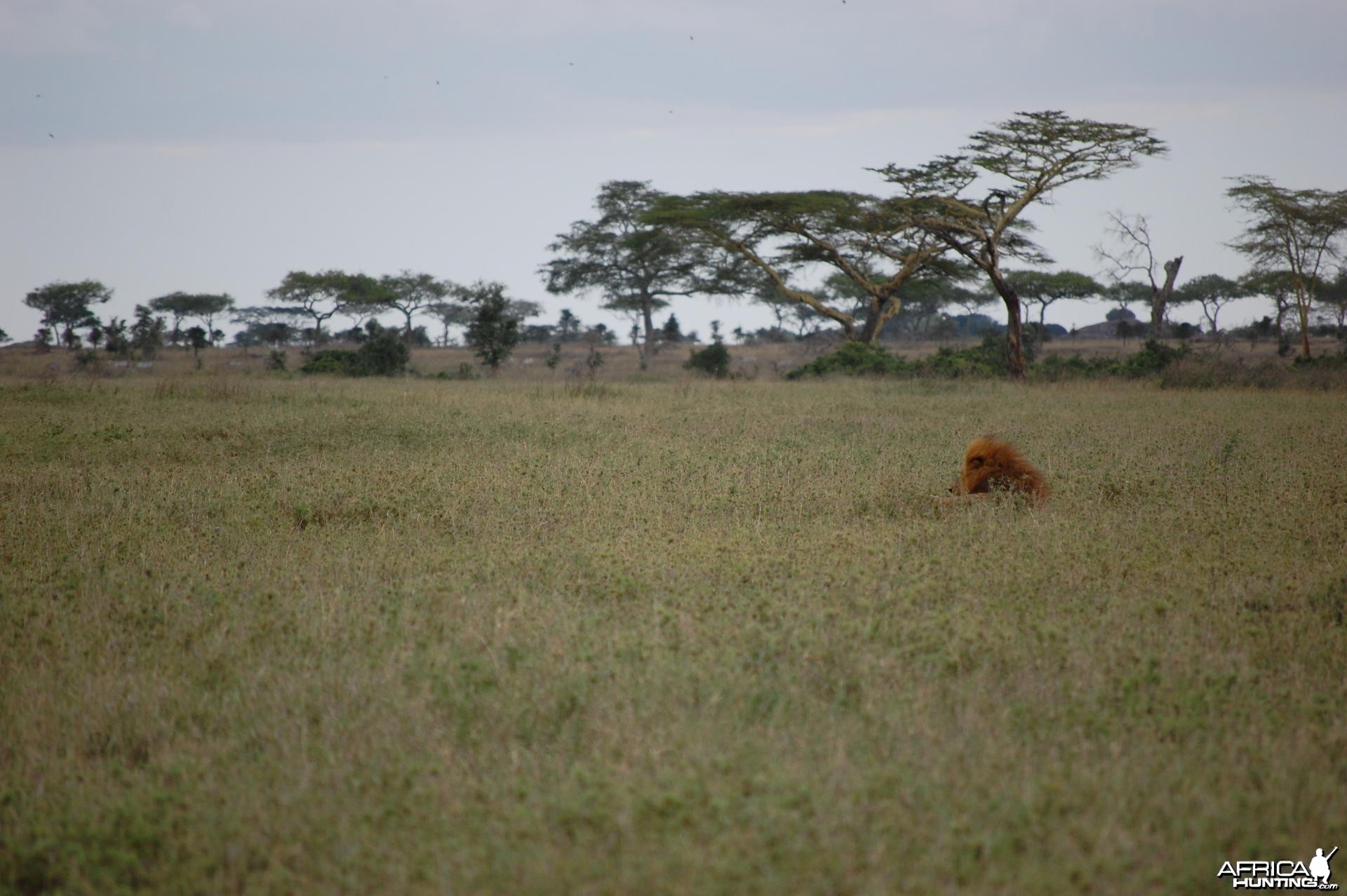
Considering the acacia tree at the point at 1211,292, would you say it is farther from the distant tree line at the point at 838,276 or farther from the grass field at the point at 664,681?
the grass field at the point at 664,681

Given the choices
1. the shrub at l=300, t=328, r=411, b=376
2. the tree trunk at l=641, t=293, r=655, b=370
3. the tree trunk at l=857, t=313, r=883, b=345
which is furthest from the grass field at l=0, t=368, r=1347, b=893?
the tree trunk at l=641, t=293, r=655, b=370

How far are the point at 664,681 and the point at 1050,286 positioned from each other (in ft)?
153

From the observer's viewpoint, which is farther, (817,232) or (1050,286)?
(1050,286)

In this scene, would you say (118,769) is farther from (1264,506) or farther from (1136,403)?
(1136,403)

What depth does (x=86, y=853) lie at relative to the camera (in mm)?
2695

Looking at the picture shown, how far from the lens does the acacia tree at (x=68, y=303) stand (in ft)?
147

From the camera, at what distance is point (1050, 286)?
1802 inches

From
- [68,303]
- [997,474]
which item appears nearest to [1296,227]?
[997,474]

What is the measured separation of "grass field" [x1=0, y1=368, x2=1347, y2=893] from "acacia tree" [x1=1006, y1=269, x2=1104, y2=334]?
1544 inches

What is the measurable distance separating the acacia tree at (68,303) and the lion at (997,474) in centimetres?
4787

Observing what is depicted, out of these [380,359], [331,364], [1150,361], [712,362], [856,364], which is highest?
[380,359]

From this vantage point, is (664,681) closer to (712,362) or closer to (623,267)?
(712,362)

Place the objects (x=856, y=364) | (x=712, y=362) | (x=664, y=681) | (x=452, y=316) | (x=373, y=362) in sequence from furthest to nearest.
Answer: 1. (x=452, y=316)
2. (x=712, y=362)
3. (x=373, y=362)
4. (x=856, y=364)
5. (x=664, y=681)

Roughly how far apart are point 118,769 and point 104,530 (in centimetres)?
348
